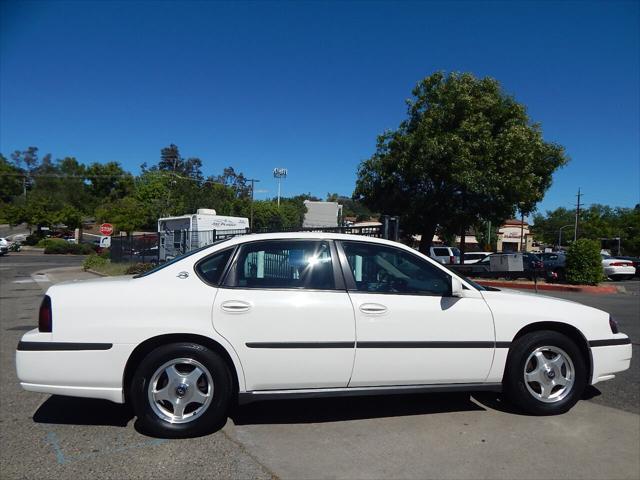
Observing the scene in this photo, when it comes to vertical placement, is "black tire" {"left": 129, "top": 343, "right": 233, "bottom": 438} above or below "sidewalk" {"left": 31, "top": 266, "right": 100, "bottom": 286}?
above

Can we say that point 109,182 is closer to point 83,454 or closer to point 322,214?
point 322,214

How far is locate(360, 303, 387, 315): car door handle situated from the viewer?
12.6 feet

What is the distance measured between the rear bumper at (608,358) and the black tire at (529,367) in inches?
4.3

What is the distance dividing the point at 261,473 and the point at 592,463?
7.55 feet

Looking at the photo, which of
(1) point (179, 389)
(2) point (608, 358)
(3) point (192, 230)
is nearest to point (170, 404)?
(1) point (179, 389)

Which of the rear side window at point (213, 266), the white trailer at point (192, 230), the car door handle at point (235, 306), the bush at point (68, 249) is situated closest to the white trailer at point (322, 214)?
the bush at point (68, 249)

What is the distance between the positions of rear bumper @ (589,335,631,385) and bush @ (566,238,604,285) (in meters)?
14.4

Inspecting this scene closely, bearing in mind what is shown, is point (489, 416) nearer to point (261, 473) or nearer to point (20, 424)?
point (261, 473)

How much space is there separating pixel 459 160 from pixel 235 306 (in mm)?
16913

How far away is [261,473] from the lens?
10.6 ft

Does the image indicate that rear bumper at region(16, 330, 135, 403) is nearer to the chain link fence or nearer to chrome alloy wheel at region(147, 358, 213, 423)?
chrome alloy wheel at region(147, 358, 213, 423)

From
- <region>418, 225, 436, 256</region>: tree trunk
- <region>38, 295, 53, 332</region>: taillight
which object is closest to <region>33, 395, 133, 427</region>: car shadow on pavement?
<region>38, 295, 53, 332</region>: taillight

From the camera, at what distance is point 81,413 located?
168 inches

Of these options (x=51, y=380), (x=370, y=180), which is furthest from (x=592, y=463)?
(x=370, y=180)
